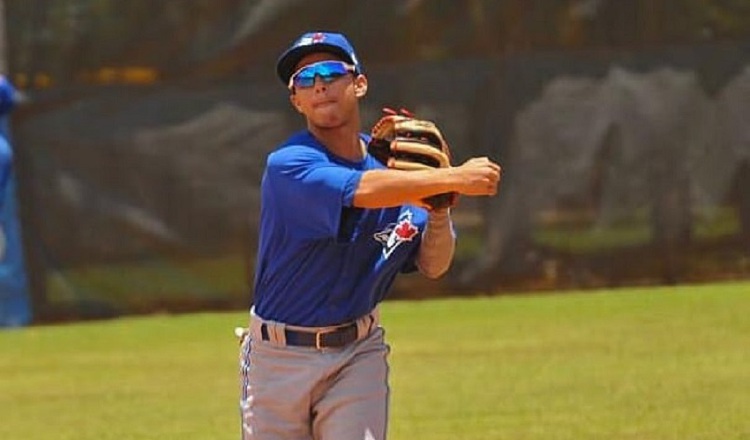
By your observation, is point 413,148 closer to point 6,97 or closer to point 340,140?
point 340,140

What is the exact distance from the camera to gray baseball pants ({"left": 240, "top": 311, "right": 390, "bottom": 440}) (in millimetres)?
5148

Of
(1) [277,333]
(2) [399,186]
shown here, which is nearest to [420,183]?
(2) [399,186]

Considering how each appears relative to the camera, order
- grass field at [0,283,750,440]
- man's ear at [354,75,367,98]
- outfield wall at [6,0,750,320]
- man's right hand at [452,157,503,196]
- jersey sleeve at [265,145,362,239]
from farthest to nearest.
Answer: outfield wall at [6,0,750,320] < grass field at [0,283,750,440] < man's ear at [354,75,367,98] < jersey sleeve at [265,145,362,239] < man's right hand at [452,157,503,196]

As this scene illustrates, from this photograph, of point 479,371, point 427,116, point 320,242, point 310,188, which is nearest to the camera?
point 310,188

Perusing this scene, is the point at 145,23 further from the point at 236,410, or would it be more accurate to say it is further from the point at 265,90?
the point at 236,410

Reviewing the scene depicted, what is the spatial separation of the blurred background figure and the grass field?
20 cm

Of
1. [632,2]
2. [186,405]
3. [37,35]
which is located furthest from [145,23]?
[186,405]

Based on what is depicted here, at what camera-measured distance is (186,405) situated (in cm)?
930

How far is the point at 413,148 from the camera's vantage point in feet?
16.6

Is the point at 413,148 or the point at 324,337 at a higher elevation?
the point at 413,148

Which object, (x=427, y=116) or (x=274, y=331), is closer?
(x=274, y=331)

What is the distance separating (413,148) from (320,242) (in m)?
0.38

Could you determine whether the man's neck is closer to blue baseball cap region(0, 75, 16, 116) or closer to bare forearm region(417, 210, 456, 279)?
bare forearm region(417, 210, 456, 279)

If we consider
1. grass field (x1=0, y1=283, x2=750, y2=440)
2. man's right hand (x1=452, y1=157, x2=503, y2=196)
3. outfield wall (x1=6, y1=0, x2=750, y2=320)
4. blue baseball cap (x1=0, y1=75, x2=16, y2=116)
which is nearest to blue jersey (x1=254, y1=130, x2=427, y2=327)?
man's right hand (x1=452, y1=157, x2=503, y2=196)
